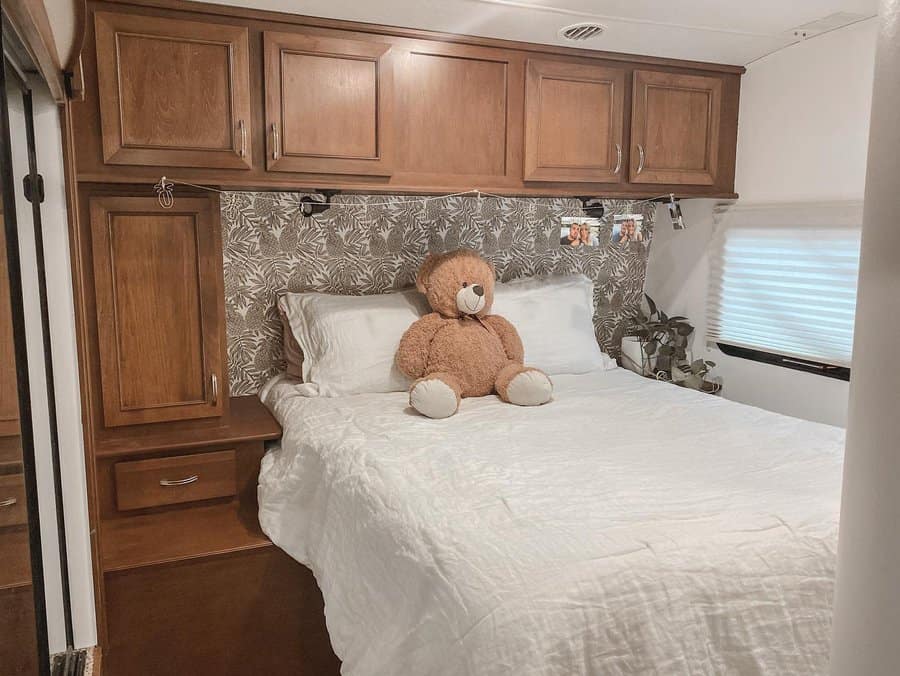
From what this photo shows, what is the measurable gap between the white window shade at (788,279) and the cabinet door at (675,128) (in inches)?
11.1

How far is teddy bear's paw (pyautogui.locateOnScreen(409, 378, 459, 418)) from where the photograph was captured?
2225mm

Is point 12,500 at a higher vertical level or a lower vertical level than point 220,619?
higher

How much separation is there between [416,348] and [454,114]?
2.71 feet

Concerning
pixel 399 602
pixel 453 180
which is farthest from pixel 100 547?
pixel 453 180

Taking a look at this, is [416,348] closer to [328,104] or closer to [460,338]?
[460,338]

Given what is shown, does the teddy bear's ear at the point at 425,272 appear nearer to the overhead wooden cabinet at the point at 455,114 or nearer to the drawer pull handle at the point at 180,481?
the overhead wooden cabinet at the point at 455,114

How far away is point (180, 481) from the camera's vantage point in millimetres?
2303

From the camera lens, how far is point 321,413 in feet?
7.54

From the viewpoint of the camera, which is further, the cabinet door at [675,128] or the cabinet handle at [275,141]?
the cabinet door at [675,128]

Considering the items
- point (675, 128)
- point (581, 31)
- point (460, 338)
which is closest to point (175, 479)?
point (460, 338)

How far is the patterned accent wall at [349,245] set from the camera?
2729 millimetres

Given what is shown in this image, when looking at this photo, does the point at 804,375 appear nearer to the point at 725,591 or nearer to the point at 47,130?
the point at 725,591

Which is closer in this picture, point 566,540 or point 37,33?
point 37,33

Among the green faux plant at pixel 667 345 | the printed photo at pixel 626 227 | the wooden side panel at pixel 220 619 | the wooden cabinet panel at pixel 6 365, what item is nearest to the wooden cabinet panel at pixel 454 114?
the printed photo at pixel 626 227
